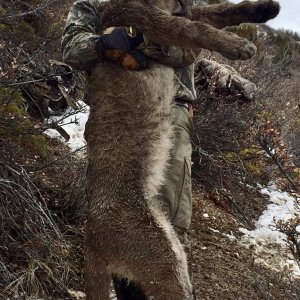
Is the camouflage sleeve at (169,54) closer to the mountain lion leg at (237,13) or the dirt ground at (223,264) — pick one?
the mountain lion leg at (237,13)

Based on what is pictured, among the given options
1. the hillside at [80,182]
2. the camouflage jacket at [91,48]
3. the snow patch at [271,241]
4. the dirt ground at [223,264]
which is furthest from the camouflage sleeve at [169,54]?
the snow patch at [271,241]

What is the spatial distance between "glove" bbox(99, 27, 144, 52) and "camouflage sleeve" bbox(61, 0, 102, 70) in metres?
0.06

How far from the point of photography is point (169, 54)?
10.5 ft

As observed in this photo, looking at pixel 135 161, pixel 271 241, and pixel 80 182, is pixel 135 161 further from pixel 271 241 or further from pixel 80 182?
pixel 271 241

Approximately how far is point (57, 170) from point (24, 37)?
2411 mm

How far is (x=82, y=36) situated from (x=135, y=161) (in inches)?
32.0

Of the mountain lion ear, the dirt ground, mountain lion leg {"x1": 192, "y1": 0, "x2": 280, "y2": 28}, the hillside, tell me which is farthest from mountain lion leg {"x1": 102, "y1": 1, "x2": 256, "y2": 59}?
the dirt ground

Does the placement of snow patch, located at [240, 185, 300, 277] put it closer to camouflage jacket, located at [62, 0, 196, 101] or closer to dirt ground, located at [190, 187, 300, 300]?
dirt ground, located at [190, 187, 300, 300]

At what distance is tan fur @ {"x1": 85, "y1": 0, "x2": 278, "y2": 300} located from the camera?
9.30 ft

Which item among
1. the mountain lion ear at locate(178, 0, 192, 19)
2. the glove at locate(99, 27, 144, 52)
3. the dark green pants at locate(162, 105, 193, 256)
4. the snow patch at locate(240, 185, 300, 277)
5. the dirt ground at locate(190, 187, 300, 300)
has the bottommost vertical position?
the snow patch at locate(240, 185, 300, 277)

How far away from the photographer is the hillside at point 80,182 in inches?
152

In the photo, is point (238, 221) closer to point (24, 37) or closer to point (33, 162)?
point (33, 162)

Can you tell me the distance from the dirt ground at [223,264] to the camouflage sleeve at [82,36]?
1.93 metres

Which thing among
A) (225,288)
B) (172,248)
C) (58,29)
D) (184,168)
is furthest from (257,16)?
(58,29)
